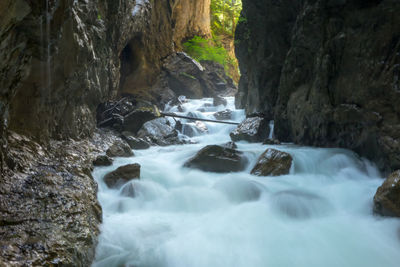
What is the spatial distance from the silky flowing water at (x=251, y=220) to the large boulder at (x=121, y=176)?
135 mm

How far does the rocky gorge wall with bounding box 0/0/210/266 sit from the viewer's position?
2.13 meters

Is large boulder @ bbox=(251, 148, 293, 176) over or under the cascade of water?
under

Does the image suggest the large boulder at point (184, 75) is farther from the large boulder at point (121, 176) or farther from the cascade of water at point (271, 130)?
the large boulder at point (121, 176)

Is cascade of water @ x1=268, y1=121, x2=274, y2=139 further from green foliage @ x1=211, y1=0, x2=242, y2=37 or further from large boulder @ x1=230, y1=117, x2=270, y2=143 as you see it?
green foliage @ x1=211, y1=0, x2=242, y2=37

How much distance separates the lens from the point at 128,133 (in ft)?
28.5

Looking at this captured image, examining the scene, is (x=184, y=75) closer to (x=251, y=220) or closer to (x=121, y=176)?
(x=121, y=176)

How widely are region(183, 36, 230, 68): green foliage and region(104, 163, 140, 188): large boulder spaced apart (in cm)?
1573

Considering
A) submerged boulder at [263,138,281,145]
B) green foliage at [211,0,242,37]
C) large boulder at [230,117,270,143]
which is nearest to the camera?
submerged boulder at [263,138,281,145]

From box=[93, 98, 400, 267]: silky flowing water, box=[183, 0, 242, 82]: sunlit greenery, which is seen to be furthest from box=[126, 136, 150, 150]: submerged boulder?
box=[183, 0, 242, 82]: sunlit greenery

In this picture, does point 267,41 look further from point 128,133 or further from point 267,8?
point 128,133

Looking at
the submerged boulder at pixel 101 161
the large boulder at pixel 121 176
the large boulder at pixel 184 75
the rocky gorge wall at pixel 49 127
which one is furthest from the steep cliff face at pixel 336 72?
the large boulder at pixel 184 75

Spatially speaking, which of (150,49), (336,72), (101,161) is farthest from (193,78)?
(101,161)

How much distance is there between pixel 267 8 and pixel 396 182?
709cm

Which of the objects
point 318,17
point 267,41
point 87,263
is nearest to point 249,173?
point 87,263
